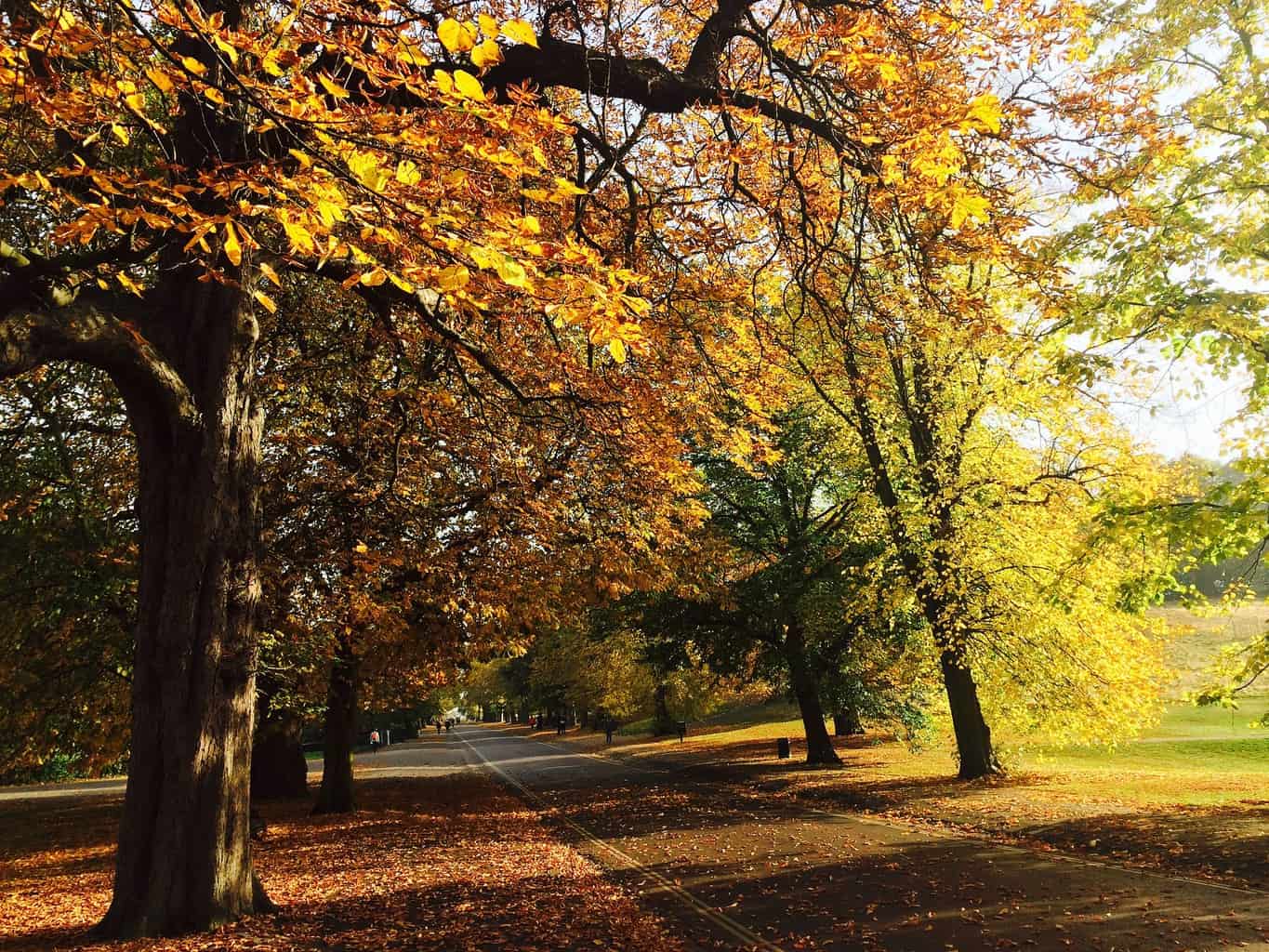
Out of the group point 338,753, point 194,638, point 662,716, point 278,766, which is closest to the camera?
point 194,638

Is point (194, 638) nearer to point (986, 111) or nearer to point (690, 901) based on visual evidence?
point (690, 901)

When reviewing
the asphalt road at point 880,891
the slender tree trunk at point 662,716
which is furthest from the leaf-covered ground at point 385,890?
the slender tree trunk at point 662,716

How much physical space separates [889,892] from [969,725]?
1045cm

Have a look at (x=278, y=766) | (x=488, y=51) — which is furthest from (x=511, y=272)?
(x=278, y=766)

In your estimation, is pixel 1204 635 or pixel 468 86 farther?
pixel 1204 635

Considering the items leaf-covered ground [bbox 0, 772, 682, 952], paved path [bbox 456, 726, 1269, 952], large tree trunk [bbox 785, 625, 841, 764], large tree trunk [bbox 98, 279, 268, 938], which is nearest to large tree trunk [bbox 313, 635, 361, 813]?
leaf-covered ground [bbox 0, 772, 682, 952]

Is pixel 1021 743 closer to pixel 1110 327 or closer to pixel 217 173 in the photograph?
pixel 1110 327

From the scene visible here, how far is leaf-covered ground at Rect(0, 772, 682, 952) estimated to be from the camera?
22.9ft

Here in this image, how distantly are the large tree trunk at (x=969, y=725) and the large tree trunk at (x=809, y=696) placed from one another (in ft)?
15.2

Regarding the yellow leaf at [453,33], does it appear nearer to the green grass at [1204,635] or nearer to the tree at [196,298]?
the tree at [196,298]

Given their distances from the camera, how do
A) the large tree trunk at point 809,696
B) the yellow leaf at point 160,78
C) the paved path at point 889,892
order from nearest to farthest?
the yellow leaf at point 160,78 < the paved path at point 889,892 < the large tree trunk at point 809,696

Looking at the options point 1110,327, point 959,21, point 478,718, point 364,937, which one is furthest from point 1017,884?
point 478,718

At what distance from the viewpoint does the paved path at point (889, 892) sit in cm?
664

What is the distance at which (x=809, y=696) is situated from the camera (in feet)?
73.7
